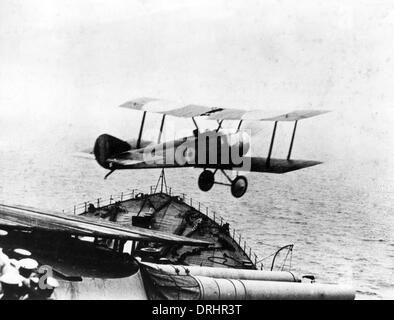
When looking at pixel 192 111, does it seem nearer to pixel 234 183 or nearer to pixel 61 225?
pixel 234 183

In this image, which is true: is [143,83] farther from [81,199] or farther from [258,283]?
[81,199]

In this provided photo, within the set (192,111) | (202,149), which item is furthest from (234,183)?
(192,111)

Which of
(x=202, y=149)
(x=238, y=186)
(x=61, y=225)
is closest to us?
(x=61, y=225)

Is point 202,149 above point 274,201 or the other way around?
above

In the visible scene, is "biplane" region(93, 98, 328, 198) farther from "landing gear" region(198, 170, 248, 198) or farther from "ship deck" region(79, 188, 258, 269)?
"ship deck" region(79, 188, 258, 269)

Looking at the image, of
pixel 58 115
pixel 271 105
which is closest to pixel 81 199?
pixel 58 115

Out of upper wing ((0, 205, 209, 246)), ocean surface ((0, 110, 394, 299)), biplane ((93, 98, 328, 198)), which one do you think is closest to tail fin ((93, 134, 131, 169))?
biplane ((93, 98, 328, 198))

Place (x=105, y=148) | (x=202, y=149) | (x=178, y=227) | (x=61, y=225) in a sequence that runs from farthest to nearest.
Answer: (x=178, y=227)
(x=202, y=149)
(x=61, y=225)
(x=105, y=148)
